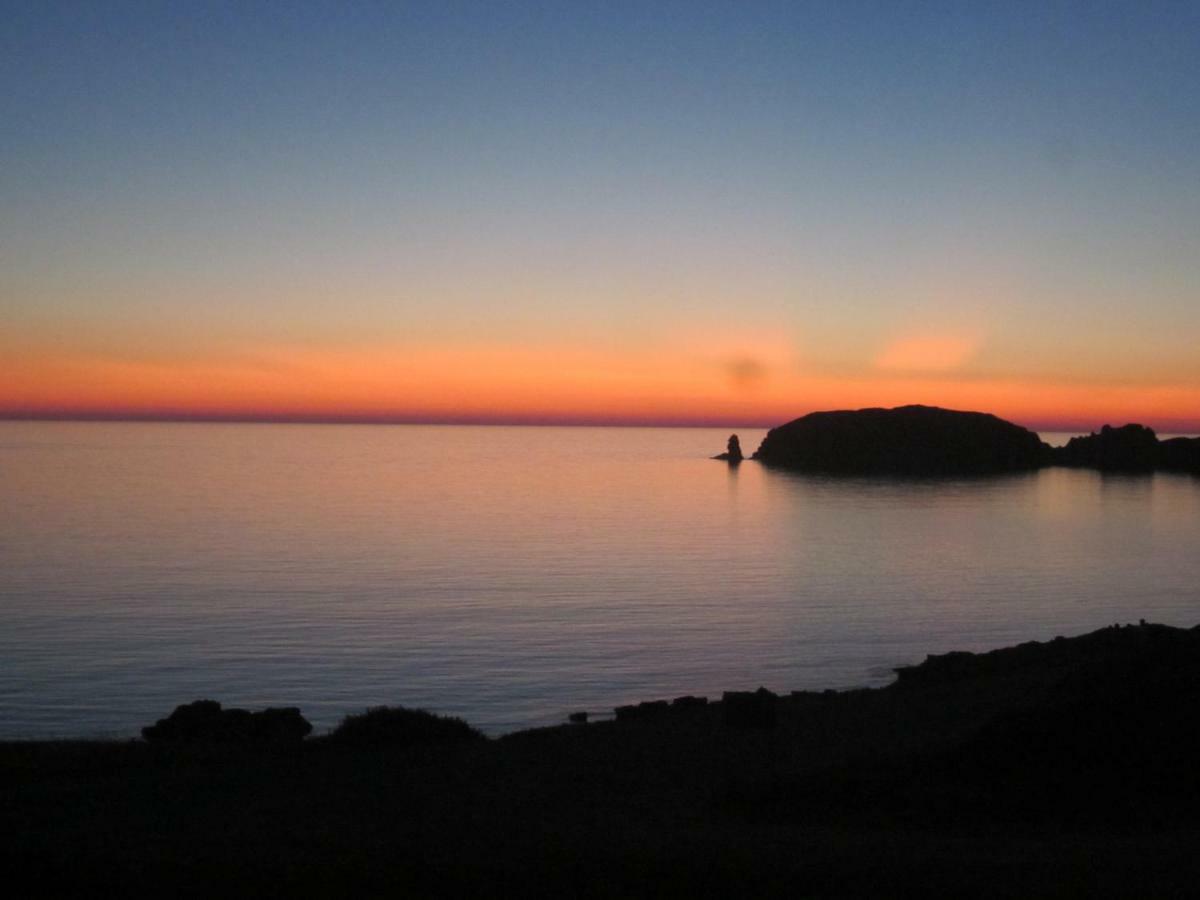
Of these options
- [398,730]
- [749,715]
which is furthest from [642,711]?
[398,730]

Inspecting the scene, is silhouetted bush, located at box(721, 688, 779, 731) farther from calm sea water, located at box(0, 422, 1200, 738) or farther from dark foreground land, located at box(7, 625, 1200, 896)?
calm sea water, located at box(0, 422, 1200, 738)

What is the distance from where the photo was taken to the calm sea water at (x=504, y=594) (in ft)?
117

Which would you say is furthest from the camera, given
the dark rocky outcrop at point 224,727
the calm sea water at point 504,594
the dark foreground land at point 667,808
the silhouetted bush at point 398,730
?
the calm sea water at point 504,594

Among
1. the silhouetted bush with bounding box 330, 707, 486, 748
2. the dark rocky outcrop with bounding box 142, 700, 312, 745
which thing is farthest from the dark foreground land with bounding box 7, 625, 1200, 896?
the dark rocky outcrop with bounding box 142, 700, 312, 745

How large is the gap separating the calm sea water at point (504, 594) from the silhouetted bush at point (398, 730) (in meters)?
8.86

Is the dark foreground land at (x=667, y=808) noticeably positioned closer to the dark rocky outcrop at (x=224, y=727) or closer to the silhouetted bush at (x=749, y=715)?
the silhouetted bush at (x=749, y=715)

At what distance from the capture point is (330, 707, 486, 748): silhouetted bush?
20.7 metres

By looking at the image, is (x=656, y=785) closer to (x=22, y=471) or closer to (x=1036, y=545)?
(x=1036, y=545)

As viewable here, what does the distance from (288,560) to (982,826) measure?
56679mm

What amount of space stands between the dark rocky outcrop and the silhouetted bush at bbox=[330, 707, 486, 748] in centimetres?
148

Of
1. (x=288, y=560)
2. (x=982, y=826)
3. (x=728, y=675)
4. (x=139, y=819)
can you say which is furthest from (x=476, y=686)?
(x=288, y=560)

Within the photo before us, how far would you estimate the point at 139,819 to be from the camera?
47.2 feet

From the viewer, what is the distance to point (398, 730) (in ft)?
69.5


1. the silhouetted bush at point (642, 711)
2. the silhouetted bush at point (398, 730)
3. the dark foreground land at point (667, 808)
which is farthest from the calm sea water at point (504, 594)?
the dark foreground land at point (667, 808)
